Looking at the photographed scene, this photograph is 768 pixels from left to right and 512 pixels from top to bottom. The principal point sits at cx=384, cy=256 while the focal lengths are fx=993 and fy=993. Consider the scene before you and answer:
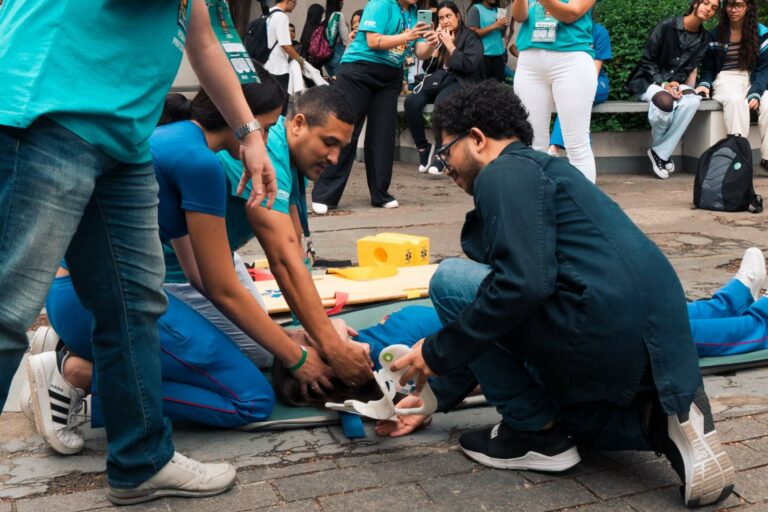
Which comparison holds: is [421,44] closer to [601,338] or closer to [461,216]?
[461,216]

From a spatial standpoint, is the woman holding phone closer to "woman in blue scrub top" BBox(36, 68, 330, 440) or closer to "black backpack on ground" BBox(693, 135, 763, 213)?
"black backpack on ground" BBox(693, 135, 763, 213)

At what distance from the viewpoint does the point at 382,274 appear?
438 cm

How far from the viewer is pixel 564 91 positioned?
5633mm

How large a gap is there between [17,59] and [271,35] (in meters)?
7.06

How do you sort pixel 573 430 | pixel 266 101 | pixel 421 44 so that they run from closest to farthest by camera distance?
pixel 573 430 → pixel 266 101 → pixel 421 44

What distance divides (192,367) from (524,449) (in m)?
0.98

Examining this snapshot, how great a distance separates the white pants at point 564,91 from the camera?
562 cm

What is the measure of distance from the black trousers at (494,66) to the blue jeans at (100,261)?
23.8 feet

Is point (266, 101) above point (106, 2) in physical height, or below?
below

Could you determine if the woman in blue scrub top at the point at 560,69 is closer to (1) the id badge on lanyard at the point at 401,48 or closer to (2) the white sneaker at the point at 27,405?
(1) the id badge on lanyard at the point at 401,48

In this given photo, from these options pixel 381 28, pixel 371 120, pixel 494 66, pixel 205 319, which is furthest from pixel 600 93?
pixel 205 319

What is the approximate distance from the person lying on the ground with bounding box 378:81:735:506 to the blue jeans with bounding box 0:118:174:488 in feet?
2.25

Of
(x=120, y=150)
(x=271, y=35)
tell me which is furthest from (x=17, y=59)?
(x=271, y=35)

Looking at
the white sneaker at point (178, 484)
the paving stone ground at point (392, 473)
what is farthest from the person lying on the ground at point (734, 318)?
the white sneaker at point (178, 484)
